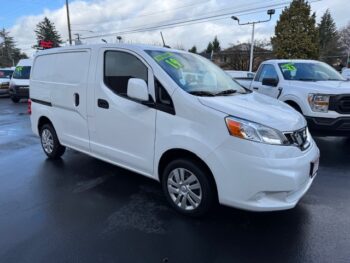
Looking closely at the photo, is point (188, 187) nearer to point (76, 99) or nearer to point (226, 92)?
point (226, 92)

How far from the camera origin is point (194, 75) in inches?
149

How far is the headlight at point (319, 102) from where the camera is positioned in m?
5.74

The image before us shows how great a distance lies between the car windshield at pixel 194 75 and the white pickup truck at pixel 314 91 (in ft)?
7.68

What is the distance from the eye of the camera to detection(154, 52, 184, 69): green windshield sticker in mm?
3691

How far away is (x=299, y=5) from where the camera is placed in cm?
3706

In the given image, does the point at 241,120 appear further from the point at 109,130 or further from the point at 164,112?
the point at 109,130

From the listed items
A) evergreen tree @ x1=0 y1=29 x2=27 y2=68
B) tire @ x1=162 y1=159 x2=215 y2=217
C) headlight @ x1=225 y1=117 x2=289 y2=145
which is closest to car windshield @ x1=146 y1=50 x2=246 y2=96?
headlight @ x1=225 y1=117 x2=289 y2=145

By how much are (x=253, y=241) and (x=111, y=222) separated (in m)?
1.51

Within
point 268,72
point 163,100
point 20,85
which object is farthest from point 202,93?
point 20,85

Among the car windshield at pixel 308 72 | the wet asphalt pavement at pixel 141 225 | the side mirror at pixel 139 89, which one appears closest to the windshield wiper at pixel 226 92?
the side mirror at pixel 139 89

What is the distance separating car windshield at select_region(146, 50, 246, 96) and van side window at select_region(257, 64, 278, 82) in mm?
3358

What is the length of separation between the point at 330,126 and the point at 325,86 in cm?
85

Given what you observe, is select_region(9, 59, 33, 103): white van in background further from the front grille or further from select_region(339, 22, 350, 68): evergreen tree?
select_region(339, 22, 350, 68): evergreen tree

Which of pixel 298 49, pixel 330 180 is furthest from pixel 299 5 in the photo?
pixel 330 180
